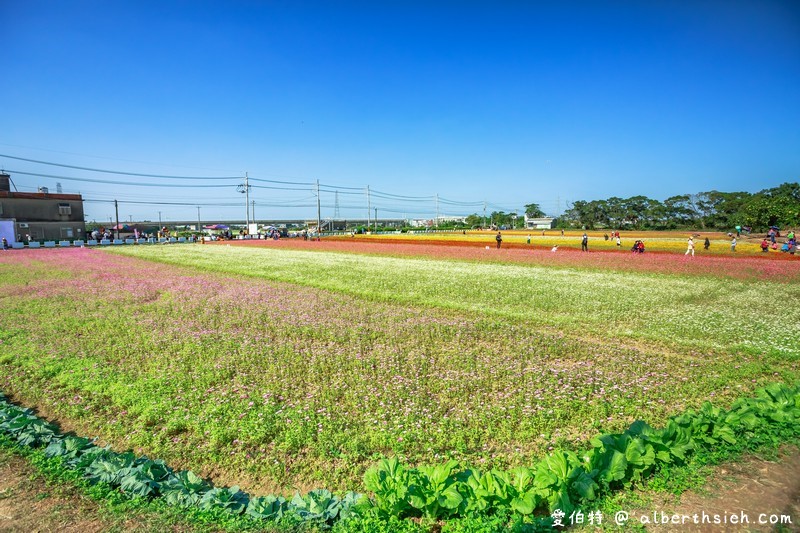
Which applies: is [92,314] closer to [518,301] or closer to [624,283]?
[518,301]

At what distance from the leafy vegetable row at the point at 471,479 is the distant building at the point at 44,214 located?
71679 millimetres

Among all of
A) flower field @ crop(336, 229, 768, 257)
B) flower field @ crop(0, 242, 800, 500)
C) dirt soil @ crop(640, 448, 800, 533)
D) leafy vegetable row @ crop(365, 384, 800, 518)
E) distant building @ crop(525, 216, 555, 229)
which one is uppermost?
distant building @ crop(525, 216, 555, 229)

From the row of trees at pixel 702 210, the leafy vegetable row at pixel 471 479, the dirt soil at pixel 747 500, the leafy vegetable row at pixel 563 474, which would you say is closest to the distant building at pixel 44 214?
the leafy vegetable row at pixel 471 479

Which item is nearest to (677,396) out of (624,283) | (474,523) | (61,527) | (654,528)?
(654,528)

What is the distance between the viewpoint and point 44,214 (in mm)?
62438

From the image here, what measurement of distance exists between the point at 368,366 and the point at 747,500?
6520 millimetres

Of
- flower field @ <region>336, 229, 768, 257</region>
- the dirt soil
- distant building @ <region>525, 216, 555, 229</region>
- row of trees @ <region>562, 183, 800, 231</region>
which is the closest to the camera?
the dirt soil

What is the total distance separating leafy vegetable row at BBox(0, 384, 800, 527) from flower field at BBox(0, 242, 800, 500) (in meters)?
0.71

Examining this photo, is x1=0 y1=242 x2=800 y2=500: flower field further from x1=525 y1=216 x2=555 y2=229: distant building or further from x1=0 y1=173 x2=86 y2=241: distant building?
x1=525 y1=216 x2=555 y2=229: distant building

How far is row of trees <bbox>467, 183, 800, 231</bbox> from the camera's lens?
58750mm

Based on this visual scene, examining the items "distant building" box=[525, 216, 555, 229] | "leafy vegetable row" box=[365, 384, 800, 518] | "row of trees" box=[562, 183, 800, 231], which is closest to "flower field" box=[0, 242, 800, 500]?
"leafy vegetable row" box=[365, 384, 800, 518]

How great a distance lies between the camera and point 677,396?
746 centimetres

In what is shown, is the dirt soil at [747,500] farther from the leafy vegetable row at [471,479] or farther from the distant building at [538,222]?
the distant building at [538,222]

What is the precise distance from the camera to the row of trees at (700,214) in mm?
58750
